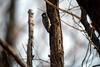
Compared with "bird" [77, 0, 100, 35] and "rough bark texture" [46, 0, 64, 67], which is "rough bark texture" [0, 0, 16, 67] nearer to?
"bird" [77, 0, 100, 35]

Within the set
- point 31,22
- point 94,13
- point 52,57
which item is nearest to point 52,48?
point 52,57

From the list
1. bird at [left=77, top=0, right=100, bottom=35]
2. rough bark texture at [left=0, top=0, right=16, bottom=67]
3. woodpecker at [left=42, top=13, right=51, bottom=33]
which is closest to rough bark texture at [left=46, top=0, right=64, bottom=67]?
woodpecker at [left=42, top=13, right=51, bottom=33]

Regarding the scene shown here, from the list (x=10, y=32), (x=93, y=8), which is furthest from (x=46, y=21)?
(x=10, y=32)

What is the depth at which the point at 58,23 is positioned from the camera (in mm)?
3684

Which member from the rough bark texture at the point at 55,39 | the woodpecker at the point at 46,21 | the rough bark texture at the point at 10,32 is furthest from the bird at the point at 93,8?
the rough bark texture at the point at 55,39

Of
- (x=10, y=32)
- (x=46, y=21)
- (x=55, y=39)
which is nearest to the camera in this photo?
(x=10, y=32)

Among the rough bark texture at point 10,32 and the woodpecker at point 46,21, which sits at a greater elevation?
the woodpecker at point 46,21

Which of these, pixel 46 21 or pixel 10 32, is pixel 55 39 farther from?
pixel 10 32

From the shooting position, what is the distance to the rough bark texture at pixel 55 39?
3.54 metres

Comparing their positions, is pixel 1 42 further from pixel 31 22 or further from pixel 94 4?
pixel 31 22

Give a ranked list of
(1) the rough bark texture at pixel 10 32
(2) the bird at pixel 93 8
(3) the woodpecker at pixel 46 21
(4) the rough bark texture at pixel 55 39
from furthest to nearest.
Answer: (4) the rough bark texture at pixel 55 39 < (3) the woodpecker at pixel 46 21 < (2) the bird at pixel 93 8 < (1) the rough bark texture at pixel 10 32

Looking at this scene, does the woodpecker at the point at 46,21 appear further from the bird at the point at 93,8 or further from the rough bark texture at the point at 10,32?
the rough bark texture at the point at 10,32

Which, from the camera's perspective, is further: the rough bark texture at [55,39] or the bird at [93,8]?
the rough bark texture at [55,39]

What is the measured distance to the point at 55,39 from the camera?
3664mm
